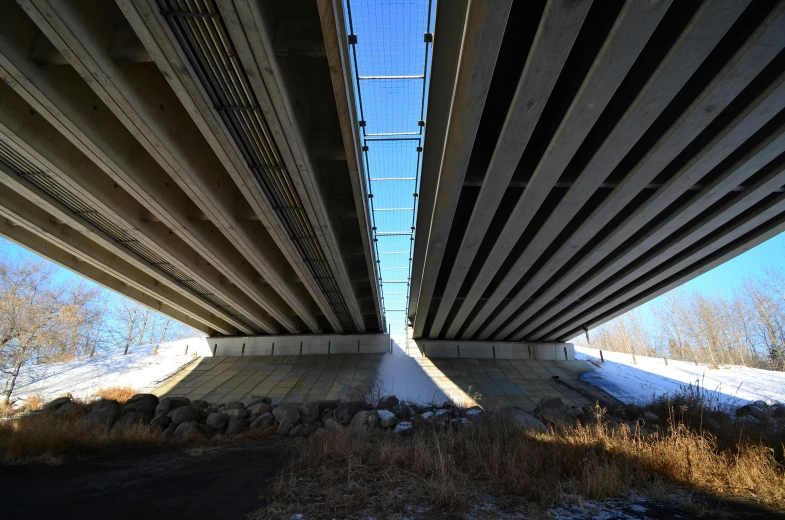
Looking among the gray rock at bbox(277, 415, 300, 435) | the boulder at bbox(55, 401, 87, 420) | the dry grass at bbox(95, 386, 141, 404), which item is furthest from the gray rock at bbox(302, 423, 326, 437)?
the dry grass at bbox(95, 386, 141, 404)

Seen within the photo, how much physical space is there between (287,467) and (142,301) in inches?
658

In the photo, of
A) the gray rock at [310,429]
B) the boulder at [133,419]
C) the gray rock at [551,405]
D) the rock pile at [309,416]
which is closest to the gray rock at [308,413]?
the rock pile at [309,416]

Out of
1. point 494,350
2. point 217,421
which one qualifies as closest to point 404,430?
point 217,421

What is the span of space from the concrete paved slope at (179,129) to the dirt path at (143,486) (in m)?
5.90

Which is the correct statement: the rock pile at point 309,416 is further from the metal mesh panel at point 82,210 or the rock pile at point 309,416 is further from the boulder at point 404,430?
the metal mesh panel at point 82,210

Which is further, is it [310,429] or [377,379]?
[377,379]

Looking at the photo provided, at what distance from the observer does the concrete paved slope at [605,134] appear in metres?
5.37

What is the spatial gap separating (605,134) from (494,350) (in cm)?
2173

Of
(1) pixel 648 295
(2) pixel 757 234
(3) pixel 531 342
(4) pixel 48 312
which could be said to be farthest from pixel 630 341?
(4) pixel 48 312

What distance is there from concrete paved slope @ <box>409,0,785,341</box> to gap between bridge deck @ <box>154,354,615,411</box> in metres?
9.09

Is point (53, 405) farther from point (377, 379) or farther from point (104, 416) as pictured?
point (377, 379)

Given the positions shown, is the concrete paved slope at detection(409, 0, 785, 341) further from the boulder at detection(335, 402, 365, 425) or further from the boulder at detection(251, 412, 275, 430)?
the boulder at detection(251, 412, 275, 430)

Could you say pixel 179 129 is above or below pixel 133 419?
above

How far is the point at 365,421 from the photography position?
11.6m
